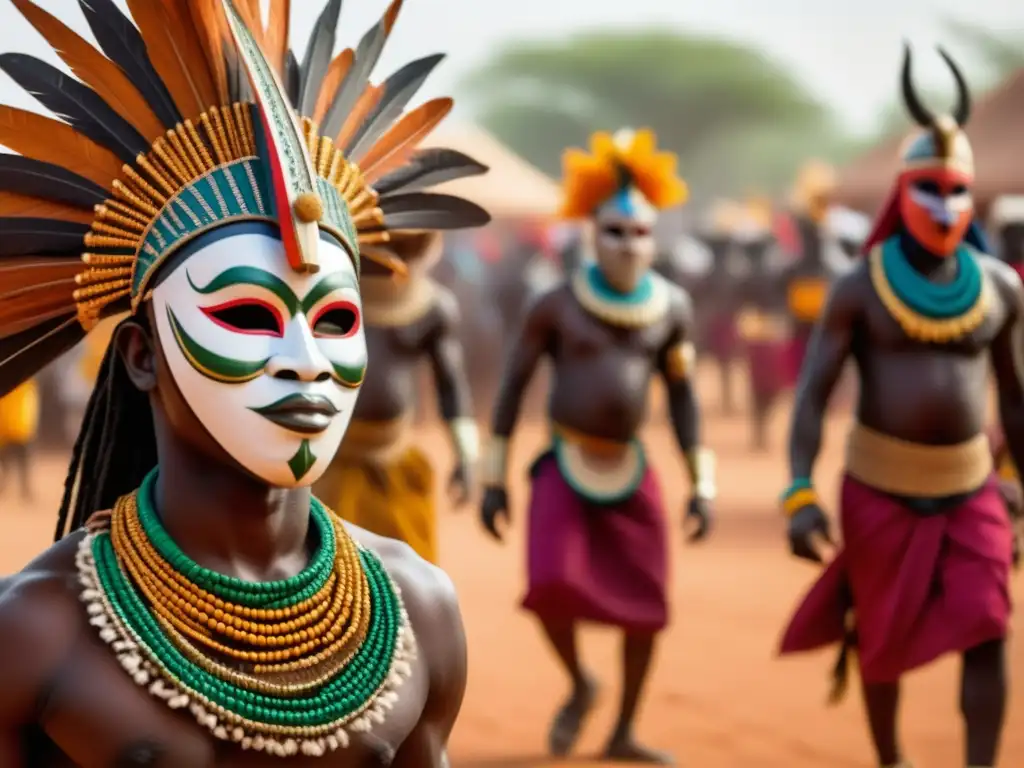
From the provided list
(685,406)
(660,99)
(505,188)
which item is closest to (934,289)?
(685,406)

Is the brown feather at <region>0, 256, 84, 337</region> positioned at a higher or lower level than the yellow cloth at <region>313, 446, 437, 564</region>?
higher

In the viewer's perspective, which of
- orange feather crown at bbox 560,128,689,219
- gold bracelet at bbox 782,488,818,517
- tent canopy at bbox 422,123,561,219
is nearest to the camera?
gold bracelet at bbox 782,488,818,517

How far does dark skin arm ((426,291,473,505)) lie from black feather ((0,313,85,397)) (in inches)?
140

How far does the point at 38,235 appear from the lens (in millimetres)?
2504

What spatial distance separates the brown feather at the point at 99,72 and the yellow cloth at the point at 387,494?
345cm

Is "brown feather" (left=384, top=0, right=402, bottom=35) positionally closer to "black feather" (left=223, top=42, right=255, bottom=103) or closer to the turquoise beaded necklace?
"black feather" (left=223, top=42, right=255, bottom=103)

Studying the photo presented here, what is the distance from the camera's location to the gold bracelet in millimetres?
5039

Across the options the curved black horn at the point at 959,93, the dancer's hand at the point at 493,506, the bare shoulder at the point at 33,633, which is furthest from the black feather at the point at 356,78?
the dancer's hand at the point at 493,506

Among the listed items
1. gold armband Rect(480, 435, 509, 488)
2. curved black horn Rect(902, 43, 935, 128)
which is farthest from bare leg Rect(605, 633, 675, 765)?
curved black horn Rect(902, 43, 935, 128)

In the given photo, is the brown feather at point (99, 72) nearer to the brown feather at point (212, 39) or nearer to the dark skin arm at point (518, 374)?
the brown feather at point (212, 39)

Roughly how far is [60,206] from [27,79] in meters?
0.21

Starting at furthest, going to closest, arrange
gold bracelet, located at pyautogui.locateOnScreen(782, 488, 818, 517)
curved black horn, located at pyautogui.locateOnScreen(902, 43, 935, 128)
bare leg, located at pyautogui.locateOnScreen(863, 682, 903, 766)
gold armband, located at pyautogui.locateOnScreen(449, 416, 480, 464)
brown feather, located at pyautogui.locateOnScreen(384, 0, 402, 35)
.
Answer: gold armband, located at pyautogui.locateOnScreen(449, 416, 480, 464)
bare leg, located at pyautogui.locateOnScreen(863, 682, 903, 766)
curved black horn, located at pyautogui.locateOnScreen(902, 43, 935, 128)
gold bracelet, located at pyautogui.locateOnScreen(782, 488, 818, 517)
brown feather, located at pyautogui.locateOnScreen(384, 0, 402, 35)

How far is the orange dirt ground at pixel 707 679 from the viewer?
6270 millimetres

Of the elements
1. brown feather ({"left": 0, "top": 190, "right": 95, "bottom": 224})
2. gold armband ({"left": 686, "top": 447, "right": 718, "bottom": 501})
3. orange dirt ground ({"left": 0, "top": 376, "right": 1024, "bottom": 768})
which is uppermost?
brown feather ({"left": 0, "top": 190, "right": 95, "bottom": 224})
